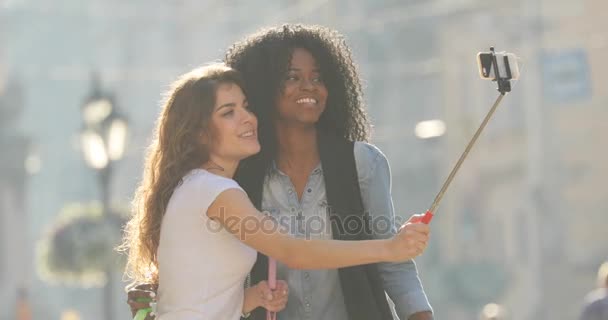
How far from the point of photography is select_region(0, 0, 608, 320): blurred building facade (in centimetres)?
4769

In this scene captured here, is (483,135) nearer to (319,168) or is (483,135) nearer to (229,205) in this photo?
(319,168)

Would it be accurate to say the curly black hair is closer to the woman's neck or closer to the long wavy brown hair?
the woman's neck

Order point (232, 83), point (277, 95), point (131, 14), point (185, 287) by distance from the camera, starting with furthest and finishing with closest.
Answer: point (131, 14) < point (277, 95) < point (232, 83) < point (185, 287)

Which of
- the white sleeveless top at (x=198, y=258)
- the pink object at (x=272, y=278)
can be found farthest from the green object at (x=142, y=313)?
the pink object at (x=272, y=278)

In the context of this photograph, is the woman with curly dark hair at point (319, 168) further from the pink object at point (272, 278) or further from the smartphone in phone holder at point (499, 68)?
the smartphone in phone holder at point (499, 68)

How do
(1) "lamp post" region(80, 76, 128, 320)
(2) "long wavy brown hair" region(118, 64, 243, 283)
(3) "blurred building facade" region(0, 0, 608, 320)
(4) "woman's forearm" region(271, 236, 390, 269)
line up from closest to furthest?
1. (4) "woman's forearm" region(271, 236, 390, 269)
2. (2) "long wavy brown hair" region(118, 64, 243, 283)
3. (1) "lamp post" region(80, 76, 128, 320)
4. (3) "blurred building facade" region(0, 0, 608, 320)

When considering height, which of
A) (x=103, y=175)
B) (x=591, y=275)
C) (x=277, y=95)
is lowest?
(x=591, y=275)

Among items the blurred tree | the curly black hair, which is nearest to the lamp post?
the blurred tree

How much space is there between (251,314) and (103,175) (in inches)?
508

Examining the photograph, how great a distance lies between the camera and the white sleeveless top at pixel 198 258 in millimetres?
4543

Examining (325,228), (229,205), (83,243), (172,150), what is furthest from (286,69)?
(83,243)

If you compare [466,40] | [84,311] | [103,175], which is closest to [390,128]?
[466,40]

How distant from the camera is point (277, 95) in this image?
5422mm

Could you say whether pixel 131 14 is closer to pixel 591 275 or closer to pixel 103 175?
pixel 591 275
